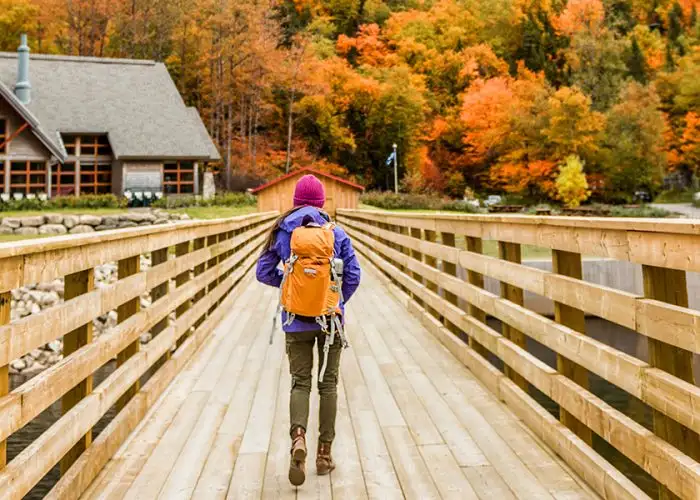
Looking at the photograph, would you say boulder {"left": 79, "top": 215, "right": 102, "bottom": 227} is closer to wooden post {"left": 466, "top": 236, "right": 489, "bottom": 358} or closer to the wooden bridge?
the wooden bridge

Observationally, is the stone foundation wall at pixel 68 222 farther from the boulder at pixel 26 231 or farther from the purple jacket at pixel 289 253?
the purple jacket at pixel 289 253

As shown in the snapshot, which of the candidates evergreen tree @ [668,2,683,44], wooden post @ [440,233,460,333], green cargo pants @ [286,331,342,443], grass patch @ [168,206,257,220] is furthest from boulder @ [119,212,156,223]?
evergreen tree @ [668,2,683,44]

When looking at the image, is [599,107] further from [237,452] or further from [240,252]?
[237,452]

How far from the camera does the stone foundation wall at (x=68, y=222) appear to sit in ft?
84.7

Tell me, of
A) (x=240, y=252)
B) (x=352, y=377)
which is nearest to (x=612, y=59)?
(x=240, y=252)

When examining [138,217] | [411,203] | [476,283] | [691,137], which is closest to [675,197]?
[691,137]

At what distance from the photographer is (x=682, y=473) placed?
8.48 ft

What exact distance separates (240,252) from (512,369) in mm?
8720

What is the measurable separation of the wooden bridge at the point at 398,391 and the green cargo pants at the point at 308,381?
28 centimetres

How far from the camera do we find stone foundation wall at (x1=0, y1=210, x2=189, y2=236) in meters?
25.8

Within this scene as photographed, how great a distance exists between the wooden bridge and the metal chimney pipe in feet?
123

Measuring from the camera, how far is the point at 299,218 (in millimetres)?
3912

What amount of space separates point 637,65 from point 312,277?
68.6 meters

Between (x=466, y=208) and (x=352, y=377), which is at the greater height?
(x=466, y=208)
